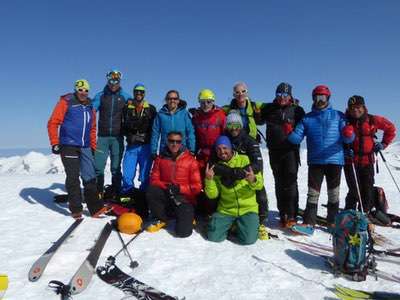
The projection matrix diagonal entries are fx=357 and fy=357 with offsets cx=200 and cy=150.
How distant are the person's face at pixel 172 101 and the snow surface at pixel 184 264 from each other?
8.19 ft

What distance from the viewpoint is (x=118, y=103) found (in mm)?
8180

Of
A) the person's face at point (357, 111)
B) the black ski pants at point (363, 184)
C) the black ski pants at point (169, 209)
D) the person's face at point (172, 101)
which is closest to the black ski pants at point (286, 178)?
the black ski pants at point (363, 184)

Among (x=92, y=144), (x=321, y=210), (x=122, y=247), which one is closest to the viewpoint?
(x=122, y=247)

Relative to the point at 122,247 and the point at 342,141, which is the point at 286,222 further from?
the point at 122,247

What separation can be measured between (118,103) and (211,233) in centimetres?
379

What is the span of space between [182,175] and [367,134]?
12.0ft

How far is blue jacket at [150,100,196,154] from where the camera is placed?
287 inches

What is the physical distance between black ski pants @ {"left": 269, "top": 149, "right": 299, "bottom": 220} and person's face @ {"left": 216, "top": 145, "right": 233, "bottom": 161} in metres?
1.20

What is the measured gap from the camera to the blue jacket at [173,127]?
7297mm

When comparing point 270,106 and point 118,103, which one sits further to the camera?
point 118,103

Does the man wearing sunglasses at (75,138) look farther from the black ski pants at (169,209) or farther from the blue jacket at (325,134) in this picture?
the blue jacket at (325,134)

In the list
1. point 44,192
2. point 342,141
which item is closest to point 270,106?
point 342,141

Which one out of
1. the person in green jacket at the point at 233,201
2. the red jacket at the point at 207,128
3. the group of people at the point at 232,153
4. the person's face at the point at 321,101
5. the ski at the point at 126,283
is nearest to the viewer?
the ski at the point at 126,283

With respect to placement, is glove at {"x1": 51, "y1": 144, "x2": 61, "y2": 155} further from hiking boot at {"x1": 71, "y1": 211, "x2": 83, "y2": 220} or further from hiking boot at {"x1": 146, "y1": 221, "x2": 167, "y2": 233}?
hiking boot at {"x1": 146, "y1": 221, "x2": 167, "y2": 233}
